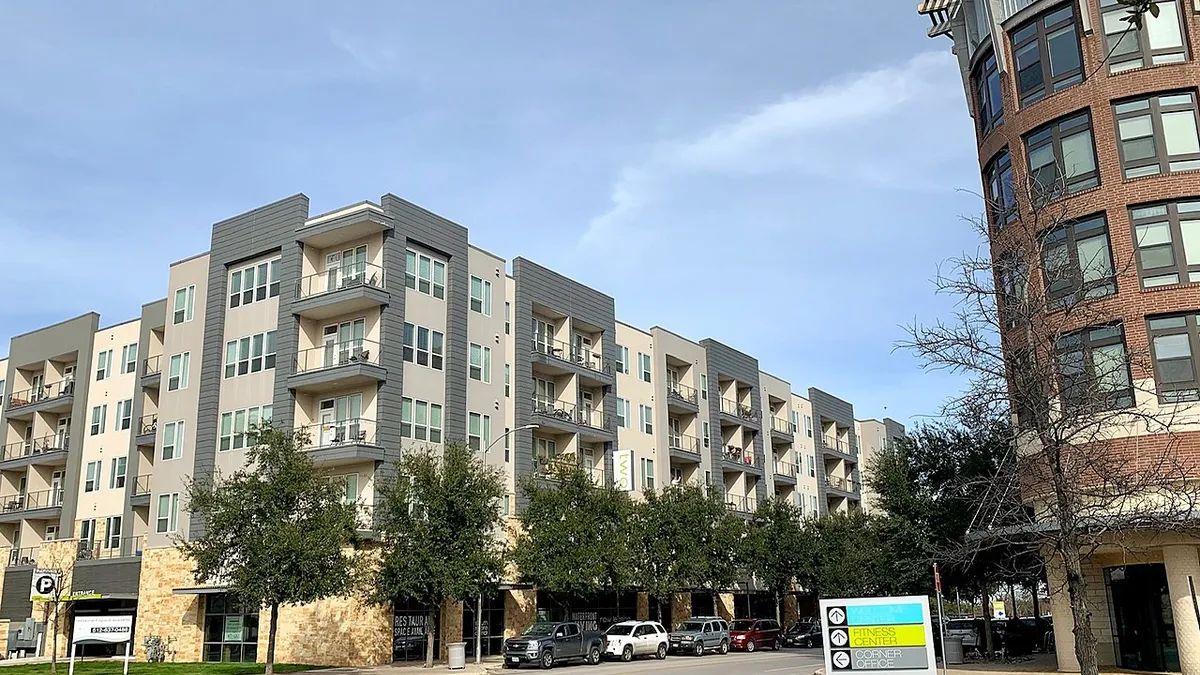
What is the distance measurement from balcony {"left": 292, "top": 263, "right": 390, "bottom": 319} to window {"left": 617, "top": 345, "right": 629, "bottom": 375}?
19.5m

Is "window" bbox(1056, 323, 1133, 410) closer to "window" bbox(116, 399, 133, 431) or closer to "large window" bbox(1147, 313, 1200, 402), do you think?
"large window" bbox(1147, 313, 1200, 402)

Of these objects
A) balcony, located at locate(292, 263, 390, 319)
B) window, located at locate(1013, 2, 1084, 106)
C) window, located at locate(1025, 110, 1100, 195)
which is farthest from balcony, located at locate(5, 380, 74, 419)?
window, located at locate(1013, 2, 1084, 106)

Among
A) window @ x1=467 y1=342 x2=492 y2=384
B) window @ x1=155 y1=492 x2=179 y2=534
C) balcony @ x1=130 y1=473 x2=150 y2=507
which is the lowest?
window @ x1=155 y1=492 x2=179 y2=534

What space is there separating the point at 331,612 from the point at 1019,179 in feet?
98.6

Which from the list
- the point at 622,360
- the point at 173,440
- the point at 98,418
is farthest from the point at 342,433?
the point at 622,360

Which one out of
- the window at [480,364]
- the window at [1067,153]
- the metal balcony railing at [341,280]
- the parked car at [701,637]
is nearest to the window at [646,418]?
the window at [480,364]

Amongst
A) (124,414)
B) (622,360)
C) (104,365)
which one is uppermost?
(622,360)

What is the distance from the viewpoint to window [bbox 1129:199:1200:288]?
28438 millimetres

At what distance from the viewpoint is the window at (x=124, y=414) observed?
177ft

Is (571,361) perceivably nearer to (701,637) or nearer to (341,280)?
(341,280)

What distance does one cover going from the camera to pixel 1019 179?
2959 centimetres

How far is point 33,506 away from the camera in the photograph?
2258 inches

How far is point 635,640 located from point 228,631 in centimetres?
1755

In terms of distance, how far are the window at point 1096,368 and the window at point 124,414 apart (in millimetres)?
46689
